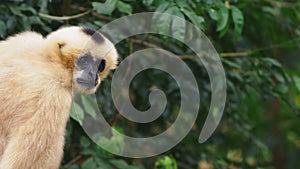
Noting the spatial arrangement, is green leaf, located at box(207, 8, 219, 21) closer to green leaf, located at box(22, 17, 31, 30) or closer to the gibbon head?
the gibbon head

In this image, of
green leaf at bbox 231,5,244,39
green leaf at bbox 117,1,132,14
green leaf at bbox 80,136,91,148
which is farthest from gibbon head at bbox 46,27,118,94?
green leaf at bbox 231,5,244,39

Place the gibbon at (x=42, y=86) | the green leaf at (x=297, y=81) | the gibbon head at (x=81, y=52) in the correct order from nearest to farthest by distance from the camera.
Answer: the gibbon at (x=42, y=86), the gibbon head at (x=81, y=52), the green leaf at (x=297, y=81)

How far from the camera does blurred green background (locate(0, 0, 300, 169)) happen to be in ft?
12.2

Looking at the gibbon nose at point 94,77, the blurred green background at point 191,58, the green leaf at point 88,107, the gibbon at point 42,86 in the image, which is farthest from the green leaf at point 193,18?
the green leaf at point 88,107

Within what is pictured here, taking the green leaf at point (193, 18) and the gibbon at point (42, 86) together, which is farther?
the green leaf at point (193, 18)

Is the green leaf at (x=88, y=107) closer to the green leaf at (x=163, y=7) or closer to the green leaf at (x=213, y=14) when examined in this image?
the green leaf at (x=163, y=7)

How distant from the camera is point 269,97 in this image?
14.8 feet

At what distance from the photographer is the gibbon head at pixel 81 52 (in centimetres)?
326

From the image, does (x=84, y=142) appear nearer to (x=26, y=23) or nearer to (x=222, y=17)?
(x=26, y=23)

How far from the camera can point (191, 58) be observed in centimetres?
451

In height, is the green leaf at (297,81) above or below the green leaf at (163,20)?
below

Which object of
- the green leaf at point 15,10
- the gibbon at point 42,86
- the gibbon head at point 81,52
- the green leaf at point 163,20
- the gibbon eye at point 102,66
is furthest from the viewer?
the green leaf at point 15,10

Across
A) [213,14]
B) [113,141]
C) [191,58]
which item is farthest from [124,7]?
[191,58]

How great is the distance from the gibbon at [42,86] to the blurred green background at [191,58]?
295mm
